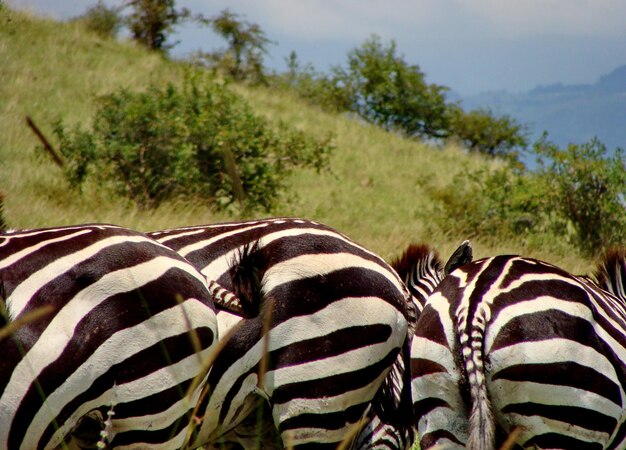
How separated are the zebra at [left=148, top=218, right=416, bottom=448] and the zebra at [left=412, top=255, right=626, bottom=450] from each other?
0.77 feet

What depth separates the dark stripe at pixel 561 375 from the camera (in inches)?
106

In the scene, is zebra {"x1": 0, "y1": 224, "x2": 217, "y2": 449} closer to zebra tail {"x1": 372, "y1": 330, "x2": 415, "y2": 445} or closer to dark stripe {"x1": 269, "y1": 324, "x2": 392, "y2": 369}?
dark stripe {"x1": 269, "y1": 324, "x2": 392, "y2": 369}

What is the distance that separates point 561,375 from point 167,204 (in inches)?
304

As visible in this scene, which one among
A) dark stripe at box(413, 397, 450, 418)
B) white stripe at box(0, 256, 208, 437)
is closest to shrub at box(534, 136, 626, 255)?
dark stripe at box(413, 397, 450, 418)

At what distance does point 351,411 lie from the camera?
3.04m

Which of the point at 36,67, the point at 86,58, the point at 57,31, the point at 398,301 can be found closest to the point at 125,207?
the point at 398,301

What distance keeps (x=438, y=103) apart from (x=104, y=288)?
3118 cm

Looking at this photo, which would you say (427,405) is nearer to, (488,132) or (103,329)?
(103,329)

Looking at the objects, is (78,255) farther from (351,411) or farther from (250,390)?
(351,411)

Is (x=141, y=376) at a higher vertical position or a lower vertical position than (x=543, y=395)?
higher

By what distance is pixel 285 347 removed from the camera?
2893 mm

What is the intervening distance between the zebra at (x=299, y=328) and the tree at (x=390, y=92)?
28.6 metres

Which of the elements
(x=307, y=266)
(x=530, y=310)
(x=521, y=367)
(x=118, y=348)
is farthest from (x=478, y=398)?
(x=118, y=348)

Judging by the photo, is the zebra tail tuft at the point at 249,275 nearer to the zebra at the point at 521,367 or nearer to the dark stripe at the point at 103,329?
the dark stripe at the point at 103,329
